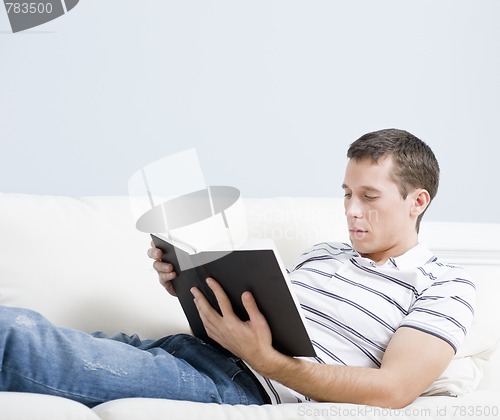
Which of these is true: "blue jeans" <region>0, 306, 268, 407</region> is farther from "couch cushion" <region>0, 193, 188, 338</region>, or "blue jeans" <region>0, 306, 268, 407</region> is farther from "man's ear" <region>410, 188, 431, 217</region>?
"man's ear" <region>410, 188, 431, 217</region>

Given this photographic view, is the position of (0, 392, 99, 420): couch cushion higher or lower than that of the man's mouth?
lower

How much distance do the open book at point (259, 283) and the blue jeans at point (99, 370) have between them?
5.3 inches

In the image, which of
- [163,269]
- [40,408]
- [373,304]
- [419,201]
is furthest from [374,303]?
[40,408]

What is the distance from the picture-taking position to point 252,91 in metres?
2.26

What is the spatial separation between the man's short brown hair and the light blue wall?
22.9 inches

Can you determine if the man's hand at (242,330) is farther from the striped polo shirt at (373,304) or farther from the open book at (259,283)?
the striped polo shirt at (373,304)

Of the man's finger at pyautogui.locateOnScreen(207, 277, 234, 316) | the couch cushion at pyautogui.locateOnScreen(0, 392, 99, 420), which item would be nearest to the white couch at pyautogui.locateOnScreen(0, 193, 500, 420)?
the man's finger at pyautogui.locateOnScreen(207, 277, 234, 316)

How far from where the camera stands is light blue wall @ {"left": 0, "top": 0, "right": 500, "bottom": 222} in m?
2.12

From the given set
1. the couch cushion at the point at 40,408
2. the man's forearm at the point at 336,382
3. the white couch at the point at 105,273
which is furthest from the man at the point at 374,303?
the couch cushion at the point at 40,408

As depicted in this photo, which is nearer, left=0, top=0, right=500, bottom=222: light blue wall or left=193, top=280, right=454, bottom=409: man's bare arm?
left=193, top=280, right=454, bottom=409: man's bare arm

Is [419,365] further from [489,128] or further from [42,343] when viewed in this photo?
[489,128]

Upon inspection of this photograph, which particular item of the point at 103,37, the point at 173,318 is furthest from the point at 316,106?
the point at 173,318

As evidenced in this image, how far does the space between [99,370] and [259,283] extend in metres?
0.31

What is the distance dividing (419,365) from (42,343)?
2.22ft
